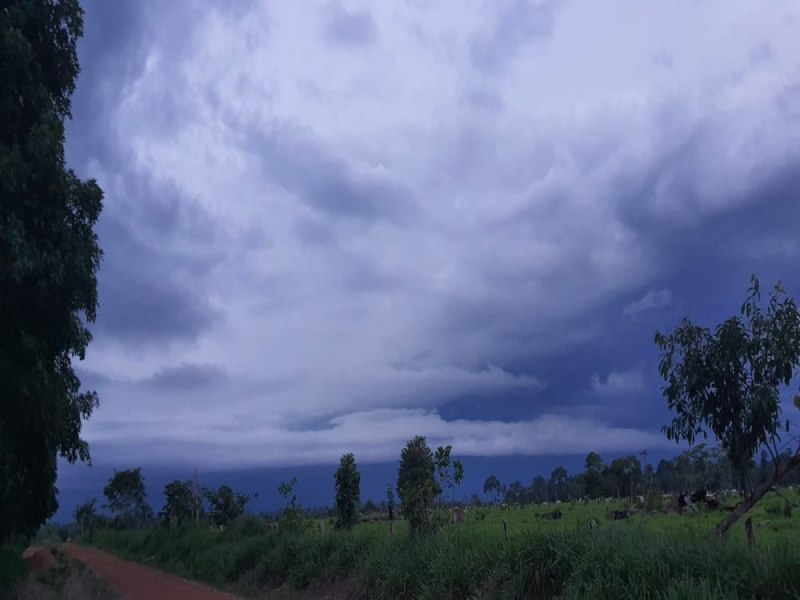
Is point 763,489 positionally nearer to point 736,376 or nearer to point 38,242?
point 736,376

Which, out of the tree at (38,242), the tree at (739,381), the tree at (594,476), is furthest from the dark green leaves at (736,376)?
the tree at (594,476)

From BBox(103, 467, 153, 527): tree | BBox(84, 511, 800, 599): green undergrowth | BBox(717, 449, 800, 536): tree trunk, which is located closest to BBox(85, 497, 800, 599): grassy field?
BBox(84, 511, 800, 599): green undergrowth

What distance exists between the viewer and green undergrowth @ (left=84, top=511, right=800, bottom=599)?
8938mm

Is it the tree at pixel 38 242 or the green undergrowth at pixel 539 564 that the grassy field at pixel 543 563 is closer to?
the green undergrowth at pixel 539 564

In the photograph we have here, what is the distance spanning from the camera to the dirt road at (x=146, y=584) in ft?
68.8

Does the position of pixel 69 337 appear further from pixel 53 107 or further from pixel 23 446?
pixel 53 107

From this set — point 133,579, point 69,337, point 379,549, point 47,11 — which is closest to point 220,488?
point 133,579

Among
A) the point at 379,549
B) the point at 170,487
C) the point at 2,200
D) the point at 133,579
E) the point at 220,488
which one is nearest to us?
the point at 2,200

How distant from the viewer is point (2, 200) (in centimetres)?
1262

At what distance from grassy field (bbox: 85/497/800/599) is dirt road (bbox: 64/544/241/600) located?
1.34 metres

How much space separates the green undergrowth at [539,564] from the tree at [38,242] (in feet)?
24.9

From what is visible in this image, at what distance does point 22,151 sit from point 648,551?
1201cm

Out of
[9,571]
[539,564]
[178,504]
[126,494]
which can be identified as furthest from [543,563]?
[126,494]

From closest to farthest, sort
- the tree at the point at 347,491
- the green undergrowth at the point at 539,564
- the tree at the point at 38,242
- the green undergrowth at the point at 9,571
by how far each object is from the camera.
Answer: the green undergrowth at the point at 539,564, the tree at the point at 38,242, the green undergrowth at the point at 9,571, the tree at the point at 347,491
